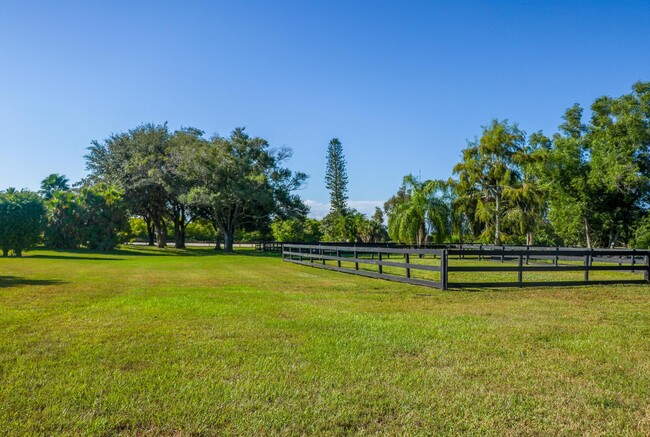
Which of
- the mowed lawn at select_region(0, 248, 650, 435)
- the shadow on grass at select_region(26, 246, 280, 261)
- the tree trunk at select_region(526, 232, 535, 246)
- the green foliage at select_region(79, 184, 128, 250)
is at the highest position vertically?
the green foliage at select_region(79, 184, 128, 250)

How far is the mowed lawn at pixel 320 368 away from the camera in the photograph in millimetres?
3348

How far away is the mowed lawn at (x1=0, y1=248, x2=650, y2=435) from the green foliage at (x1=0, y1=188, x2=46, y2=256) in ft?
84.7

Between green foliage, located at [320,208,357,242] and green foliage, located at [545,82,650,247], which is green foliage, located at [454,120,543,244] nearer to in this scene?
green foliage, located at [545,82,650,247]

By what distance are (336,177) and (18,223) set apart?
45.0m

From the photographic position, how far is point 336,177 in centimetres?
6900

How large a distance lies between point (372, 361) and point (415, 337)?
126 cm

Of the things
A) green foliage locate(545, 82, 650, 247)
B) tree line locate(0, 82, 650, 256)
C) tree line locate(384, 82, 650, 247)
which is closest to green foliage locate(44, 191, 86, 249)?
tree line locate(0, 82, 650, 256)

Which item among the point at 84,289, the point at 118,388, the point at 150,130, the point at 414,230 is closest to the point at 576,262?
the point at 414,230

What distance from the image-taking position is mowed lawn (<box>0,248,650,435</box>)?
3.35m

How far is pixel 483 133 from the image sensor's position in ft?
147

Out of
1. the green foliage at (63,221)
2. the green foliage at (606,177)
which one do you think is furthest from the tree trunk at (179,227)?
the green foliage at (606,177)

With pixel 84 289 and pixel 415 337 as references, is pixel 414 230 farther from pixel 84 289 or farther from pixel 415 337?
pixel 415 337

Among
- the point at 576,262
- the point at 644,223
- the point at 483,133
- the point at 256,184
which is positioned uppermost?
the point at 483,133

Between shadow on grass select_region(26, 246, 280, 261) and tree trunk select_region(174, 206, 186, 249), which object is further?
tree trunk select_region(174, 206, 186, 249)
